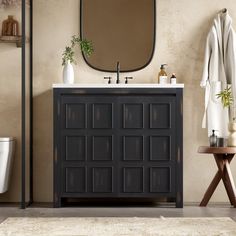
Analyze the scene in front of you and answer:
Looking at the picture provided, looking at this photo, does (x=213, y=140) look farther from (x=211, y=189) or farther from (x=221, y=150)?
(x=211, y=189)

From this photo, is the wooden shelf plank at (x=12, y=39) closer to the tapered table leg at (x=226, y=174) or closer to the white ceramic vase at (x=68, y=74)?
the white ceramic vase at (x=68, y=74)

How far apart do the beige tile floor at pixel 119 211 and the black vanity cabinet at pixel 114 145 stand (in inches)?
4.8

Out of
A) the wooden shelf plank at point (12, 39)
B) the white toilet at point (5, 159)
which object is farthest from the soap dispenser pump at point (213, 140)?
the wooden shelf plank at point (12, 39)

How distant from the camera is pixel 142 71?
5430mm

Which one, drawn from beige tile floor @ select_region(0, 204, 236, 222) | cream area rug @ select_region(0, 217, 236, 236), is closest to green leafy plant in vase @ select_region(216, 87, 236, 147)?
beige tile floor @ select_region(0, 204, 236, 222)

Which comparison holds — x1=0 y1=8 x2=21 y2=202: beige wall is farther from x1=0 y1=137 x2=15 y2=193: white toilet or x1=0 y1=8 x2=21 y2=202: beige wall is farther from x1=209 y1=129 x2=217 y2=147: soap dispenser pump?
x1=209 y1=129 x2=217 y2=147: soap dispenser pump

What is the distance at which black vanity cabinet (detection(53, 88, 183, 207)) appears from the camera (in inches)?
196

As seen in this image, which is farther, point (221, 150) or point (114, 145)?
point (114, 145)

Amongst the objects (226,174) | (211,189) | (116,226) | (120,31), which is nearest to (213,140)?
(226,174)

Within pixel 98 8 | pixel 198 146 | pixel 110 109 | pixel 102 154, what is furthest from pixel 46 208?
pixel 98 8

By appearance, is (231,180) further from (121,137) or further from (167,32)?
(167,32)

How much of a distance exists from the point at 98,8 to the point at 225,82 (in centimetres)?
134

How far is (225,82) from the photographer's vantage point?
530 cm

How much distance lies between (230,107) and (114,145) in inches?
44.9
